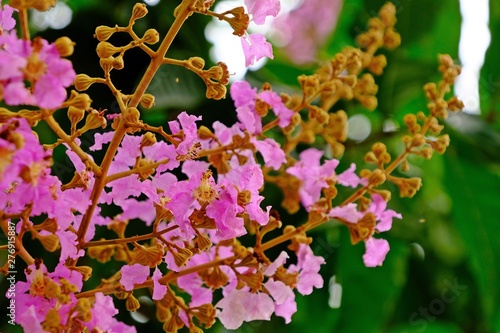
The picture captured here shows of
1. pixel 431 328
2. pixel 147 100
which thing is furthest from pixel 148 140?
pixel 431 328

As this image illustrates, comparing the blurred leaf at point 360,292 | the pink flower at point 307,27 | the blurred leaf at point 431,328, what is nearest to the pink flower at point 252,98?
the blurred leaf at point 360,292

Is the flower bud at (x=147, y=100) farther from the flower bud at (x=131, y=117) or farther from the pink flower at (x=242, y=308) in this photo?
the pink flower at (x=242, y=308)

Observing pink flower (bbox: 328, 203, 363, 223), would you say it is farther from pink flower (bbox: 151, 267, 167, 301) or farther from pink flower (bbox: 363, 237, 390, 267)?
pink flower (bbox: 151, 267, 167, 301)

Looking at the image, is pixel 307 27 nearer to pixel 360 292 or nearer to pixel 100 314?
pixel 360 292

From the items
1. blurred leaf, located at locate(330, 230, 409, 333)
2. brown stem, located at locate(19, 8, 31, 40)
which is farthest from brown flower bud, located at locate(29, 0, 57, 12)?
blurred leaf, located at locate(330, 230, 409, 333)

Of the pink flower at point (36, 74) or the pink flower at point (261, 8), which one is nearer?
the pink flower at point (36, 74)

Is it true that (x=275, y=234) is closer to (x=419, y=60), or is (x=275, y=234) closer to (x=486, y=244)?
(x=486, y=244)
